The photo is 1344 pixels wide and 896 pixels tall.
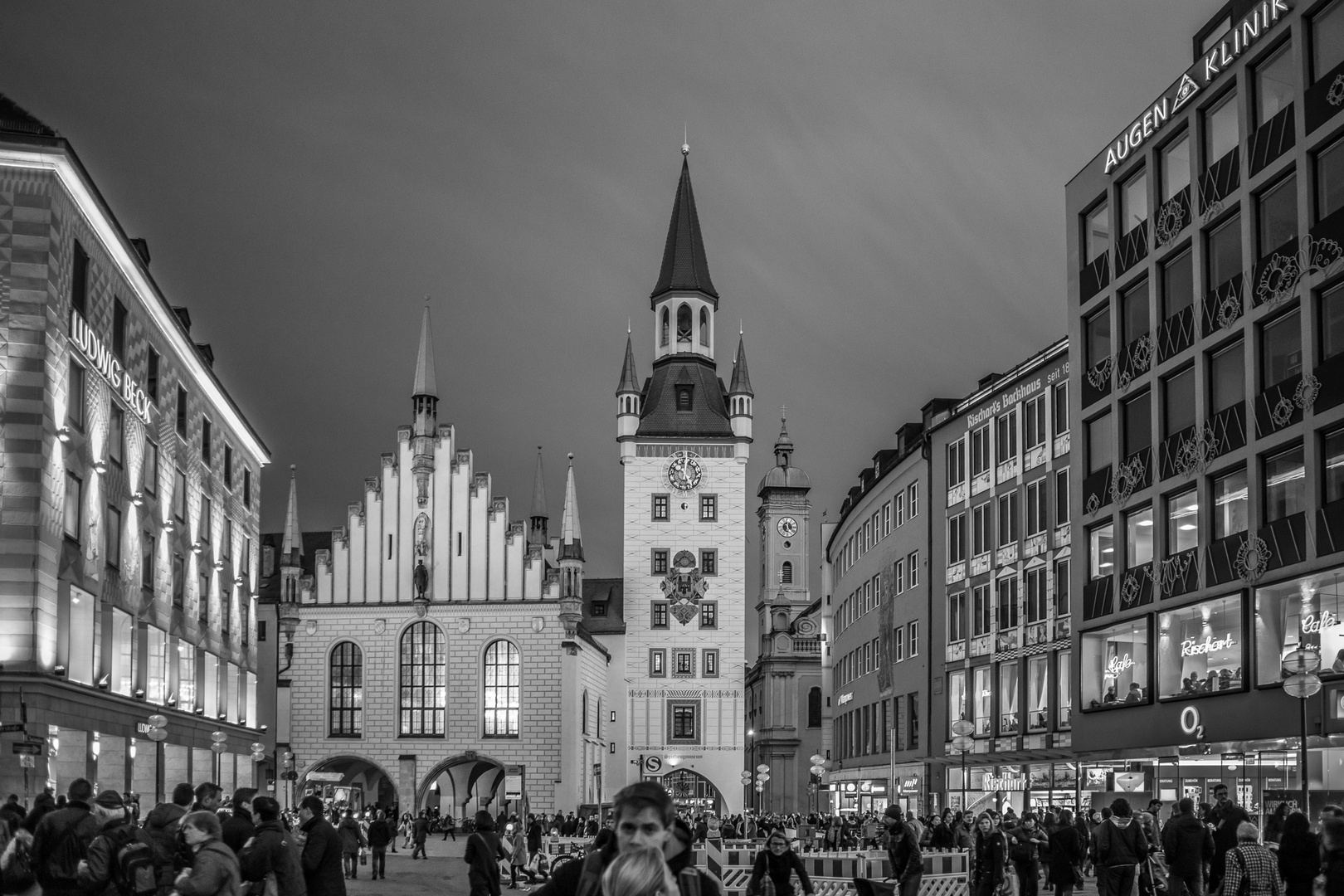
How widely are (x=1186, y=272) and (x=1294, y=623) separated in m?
8.07

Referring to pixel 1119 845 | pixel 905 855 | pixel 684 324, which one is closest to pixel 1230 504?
pixel 1119 845

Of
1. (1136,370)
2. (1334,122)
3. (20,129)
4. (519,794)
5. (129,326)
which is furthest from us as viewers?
(519,794)

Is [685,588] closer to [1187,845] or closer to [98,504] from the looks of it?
[98,504]

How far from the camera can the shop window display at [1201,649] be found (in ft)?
106

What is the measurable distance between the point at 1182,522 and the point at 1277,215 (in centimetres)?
657

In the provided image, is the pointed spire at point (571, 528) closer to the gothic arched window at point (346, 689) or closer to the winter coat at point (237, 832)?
the gothic arched window at point (346, 689)

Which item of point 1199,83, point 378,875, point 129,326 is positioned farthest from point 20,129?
point 1199,83

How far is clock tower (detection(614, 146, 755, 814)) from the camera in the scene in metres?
91.5

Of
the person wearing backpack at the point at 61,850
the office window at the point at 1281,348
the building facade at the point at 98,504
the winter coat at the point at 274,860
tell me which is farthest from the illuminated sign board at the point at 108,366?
the winter coat at the point at 274,860

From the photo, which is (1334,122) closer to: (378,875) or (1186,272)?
(1186,272)

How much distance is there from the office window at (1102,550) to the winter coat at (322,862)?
87.7ft

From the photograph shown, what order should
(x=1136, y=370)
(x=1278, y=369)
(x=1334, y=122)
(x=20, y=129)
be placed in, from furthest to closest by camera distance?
(x=1136, y=370) < (x=20, y=129) < (x=1278, y=369) < (x=1334, y=122)

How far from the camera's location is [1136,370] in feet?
121

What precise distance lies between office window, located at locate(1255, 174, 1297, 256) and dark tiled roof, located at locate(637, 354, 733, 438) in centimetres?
6418
